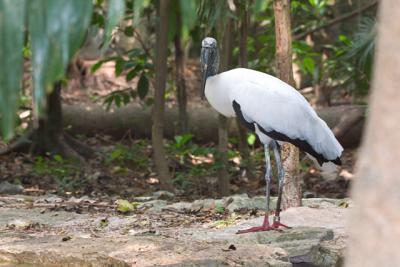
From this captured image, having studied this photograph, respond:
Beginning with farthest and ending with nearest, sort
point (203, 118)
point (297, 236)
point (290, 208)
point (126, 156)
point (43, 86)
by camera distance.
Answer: point (203, 118) < point (126, 156) < point (290, 208) < point (297, 236) < point (43, 86)

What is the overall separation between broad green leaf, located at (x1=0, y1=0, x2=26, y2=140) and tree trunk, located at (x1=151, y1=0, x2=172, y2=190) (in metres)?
6.26

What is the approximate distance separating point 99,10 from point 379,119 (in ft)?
27.3

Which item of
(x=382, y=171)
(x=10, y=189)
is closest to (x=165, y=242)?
(x=382, y=171)

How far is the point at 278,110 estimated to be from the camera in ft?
20.6

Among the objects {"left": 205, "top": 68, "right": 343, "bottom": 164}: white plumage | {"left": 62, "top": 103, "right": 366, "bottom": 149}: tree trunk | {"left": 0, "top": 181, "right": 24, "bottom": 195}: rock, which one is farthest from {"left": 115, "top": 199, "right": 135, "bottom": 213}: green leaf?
{"left": 62, "top": 103, "right": 366, "bottom": 149}: tree trunk

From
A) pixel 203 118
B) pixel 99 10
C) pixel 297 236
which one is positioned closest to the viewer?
pixel 297 236

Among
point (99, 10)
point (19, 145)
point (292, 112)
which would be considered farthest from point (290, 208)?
point (19, 145)

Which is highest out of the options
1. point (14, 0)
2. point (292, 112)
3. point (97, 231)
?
point (14, 0)

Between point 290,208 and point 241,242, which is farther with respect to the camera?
point 290,208

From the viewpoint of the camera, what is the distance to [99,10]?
10.1m

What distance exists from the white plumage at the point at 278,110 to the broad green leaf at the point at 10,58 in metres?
4.32

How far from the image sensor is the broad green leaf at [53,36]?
Result: 2.05 metres

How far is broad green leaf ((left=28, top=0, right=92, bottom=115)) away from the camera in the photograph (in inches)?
80.8

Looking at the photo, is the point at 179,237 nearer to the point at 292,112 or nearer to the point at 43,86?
the point at 292,112
